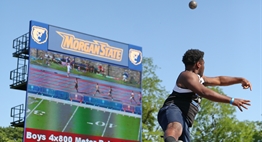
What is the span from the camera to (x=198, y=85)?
7.84 meters

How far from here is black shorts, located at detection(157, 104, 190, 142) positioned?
7.98 meters

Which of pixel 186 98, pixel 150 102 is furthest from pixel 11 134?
pixel 186 98

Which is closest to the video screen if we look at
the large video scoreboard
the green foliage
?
the large video scoreboard

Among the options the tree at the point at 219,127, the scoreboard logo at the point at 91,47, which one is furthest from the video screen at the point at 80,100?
the tree at the point at 219,127

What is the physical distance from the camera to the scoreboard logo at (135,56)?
27.8 m

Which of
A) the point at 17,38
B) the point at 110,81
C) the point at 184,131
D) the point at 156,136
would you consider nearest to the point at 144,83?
the point at 156,136

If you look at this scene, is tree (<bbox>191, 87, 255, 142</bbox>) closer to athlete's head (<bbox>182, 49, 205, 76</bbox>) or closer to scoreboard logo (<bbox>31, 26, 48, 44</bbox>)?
scoreboard logo (<bbox>31, 26, 48, 44</bbox>)

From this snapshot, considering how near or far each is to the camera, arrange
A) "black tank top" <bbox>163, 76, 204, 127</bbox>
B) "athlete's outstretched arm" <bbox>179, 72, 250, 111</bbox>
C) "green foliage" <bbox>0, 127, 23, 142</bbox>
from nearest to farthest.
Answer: "athlete's outstretched arm" <bbox>179, 72, 250, 111</bbox> → "black tank top" <bbox>163, 76, 204, 127</bbox> → "green foliage" <bbox>0, 127, 23, 142</bbox>

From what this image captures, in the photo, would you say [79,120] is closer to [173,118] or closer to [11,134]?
[173,118]

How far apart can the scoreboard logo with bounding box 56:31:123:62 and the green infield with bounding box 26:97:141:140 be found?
2706mm

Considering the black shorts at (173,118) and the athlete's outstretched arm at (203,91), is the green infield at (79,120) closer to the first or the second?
the black shorts at (173,118)

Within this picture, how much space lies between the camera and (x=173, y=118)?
7.96 metres

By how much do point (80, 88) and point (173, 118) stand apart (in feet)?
56.7

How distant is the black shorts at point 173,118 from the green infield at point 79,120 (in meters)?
15.3
